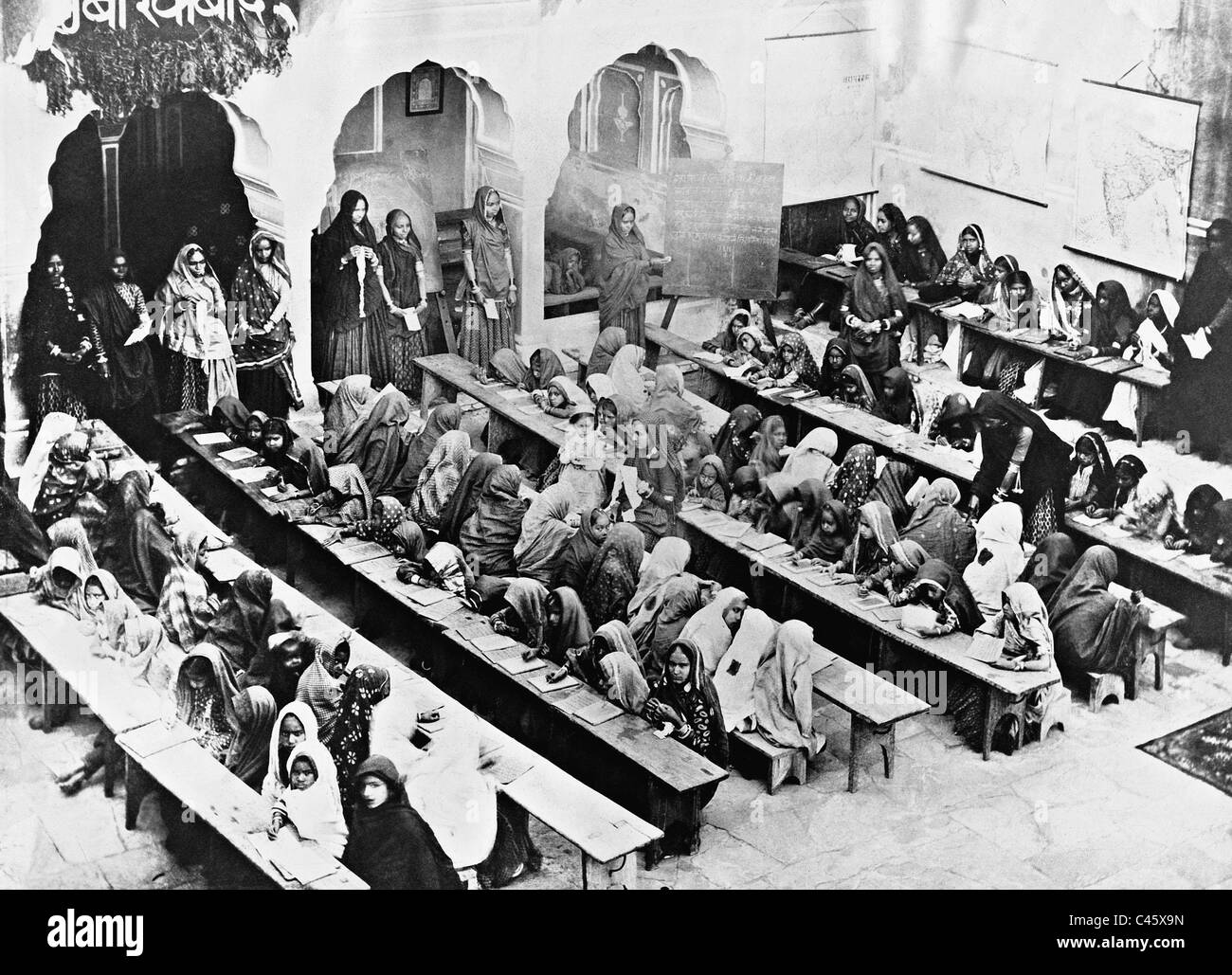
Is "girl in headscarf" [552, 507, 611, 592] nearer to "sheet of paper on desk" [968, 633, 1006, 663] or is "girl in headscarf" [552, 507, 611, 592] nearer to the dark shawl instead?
the dark shawl

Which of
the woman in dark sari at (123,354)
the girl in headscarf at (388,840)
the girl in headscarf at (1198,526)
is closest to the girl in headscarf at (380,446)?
the woman in dark sari at (123,354)

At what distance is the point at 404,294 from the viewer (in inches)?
669

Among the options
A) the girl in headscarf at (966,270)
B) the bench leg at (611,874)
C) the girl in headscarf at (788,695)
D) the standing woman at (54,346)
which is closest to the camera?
the bench leg at (611,874)

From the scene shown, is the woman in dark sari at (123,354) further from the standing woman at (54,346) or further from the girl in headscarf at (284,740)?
the girl in headscarf at (284,740)

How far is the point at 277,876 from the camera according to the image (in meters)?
15.5

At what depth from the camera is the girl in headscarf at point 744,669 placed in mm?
16281

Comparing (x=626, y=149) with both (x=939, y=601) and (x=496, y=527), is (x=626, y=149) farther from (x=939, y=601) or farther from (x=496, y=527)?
(x=939, y=601)

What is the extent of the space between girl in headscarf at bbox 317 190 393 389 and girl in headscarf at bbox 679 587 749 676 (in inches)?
113

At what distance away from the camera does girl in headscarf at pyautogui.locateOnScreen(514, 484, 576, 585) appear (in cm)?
1658

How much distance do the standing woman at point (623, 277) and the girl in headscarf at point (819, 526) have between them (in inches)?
70.3

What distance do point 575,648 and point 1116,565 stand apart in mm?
3873
